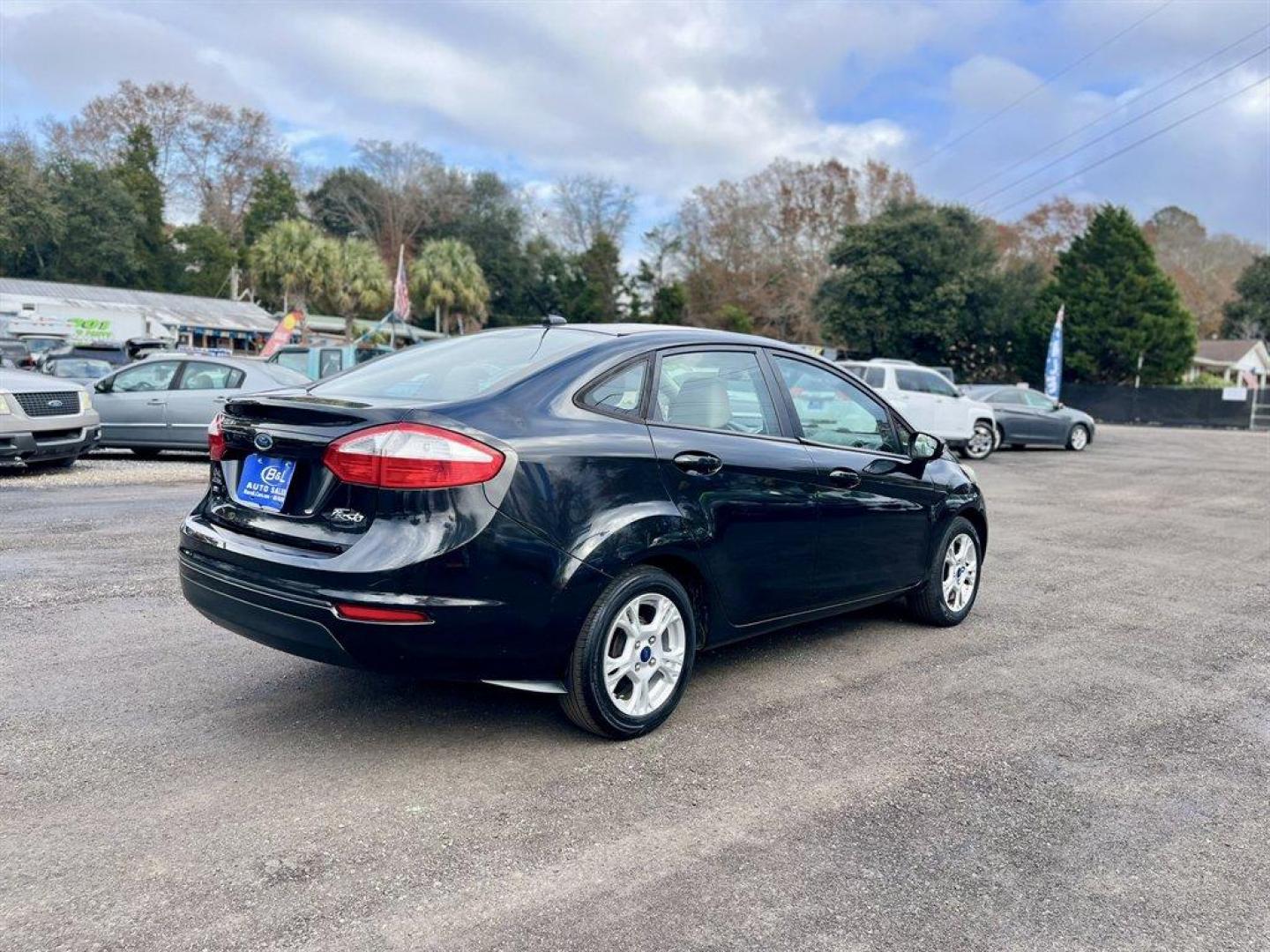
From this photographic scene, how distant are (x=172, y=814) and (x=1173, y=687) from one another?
451cm

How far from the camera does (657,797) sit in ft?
10.9

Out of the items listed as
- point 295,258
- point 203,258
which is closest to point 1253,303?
point 295,258

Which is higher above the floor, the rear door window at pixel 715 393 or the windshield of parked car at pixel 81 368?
the windshield of parked car at pixel 81 368

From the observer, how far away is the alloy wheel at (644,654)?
12.1 feet

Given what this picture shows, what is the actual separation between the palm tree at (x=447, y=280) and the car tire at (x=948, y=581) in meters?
49.6

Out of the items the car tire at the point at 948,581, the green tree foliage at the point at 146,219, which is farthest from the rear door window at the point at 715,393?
the green tree foliage at the point at 146,219

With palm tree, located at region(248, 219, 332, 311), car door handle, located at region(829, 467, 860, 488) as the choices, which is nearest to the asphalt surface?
car door handle, located at region(829, 467, 860, 488)

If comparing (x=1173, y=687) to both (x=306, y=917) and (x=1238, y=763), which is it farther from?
(x=306, y=917)

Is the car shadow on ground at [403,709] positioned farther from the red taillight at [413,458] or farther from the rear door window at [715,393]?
the rear door window at [715,393]

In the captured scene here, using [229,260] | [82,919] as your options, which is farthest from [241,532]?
[229,260]

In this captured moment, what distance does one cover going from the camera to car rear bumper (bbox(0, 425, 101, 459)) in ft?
33.2

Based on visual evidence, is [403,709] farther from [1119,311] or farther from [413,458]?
[1119,311]

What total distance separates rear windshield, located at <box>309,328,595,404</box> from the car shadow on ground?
1135mm

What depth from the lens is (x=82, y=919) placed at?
8.16ft
